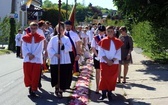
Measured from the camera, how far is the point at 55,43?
30.7ft

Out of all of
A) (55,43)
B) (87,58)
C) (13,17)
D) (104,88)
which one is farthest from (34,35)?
(13,17)

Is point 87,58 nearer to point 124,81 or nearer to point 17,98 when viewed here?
point 124,81

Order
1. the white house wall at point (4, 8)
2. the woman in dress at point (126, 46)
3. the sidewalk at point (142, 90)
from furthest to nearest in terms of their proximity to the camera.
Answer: the white house wall at point (4, 8) → the woman in dress at point (126, 46) → the sidewalk at point (142, 90)

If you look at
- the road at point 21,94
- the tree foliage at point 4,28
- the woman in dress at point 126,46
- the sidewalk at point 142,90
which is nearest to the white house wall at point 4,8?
the tree foliage at point 4,28

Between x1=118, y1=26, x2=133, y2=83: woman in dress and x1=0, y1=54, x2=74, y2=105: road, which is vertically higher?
x1=118, y1=26, x2=133, y2=83: woman in dress

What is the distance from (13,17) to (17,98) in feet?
70.0

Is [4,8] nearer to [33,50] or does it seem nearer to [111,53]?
[33,50]

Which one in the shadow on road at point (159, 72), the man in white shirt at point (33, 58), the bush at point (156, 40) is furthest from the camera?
the bush at point (156, 40)

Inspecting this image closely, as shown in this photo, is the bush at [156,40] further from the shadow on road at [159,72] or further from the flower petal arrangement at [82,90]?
the flower petal arrangement at [82,90]

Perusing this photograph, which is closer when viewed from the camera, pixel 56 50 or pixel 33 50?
Answer: pixel 56 50

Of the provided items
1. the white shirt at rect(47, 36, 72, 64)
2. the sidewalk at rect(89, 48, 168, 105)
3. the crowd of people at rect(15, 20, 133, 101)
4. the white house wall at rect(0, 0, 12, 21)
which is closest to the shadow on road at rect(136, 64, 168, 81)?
the sidewalk at rect(89, 48, 168, 105)

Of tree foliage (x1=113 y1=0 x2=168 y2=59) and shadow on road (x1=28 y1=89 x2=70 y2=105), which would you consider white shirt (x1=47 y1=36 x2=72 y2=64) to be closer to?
shadow on road (x1=28 y1=89 x2=70 y2=105)

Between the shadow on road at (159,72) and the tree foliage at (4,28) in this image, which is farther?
the tree foliage at (4,28)

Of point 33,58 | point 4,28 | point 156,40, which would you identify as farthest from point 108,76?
point 4,28
